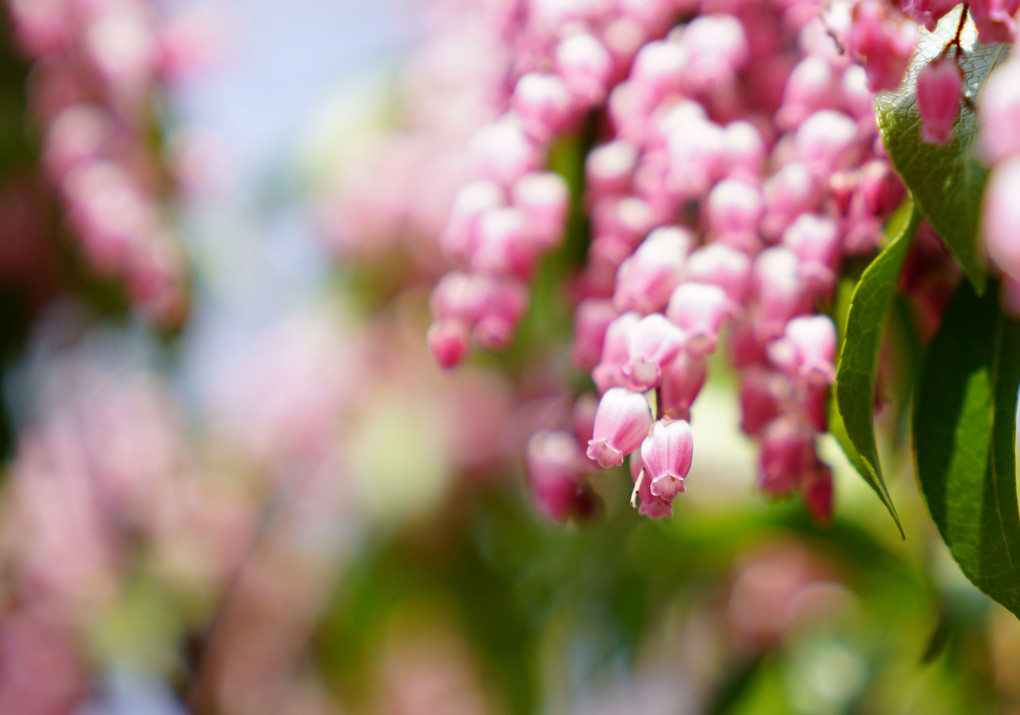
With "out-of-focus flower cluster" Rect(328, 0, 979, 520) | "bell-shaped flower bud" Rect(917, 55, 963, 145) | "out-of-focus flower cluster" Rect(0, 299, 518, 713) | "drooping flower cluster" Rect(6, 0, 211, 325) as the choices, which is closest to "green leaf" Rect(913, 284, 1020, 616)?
"out-of-focus flower cluster" Rect(328, 0, 979, 520)

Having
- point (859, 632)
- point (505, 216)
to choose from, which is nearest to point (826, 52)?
point (505, 216)

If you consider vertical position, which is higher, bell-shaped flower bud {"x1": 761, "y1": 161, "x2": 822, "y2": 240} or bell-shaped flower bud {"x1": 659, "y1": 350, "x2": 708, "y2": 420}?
bell-shaped flower bud {"x1": 761, "y1": 161, "x2": 822, "y2": 240}

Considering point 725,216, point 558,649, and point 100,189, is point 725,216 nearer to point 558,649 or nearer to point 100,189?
point 100,189

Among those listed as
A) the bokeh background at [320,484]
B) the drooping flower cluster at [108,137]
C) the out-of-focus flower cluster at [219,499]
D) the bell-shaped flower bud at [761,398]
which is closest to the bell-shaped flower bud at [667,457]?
the bell-shaped flower bud at [761,398]

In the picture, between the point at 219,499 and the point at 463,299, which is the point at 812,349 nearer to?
the point at 463,299

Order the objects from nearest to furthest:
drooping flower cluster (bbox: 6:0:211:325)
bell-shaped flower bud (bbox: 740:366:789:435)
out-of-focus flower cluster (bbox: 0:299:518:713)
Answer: bell-shaped flower bud (bbox: 740:366:789:435) < drooping flower cluster (bbox: 6:0:211:325) < out-of-focus flower cluster (bbox: 0:299:518:713)

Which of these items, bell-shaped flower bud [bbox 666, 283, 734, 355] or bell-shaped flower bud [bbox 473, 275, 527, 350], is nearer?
bell-shaped flower bud [bbox 666, 283, 734, 355]

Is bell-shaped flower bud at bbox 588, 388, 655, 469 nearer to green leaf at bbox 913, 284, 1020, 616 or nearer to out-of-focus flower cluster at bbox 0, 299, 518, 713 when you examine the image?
green leaf at bbox 913, 284, 1020, 616
